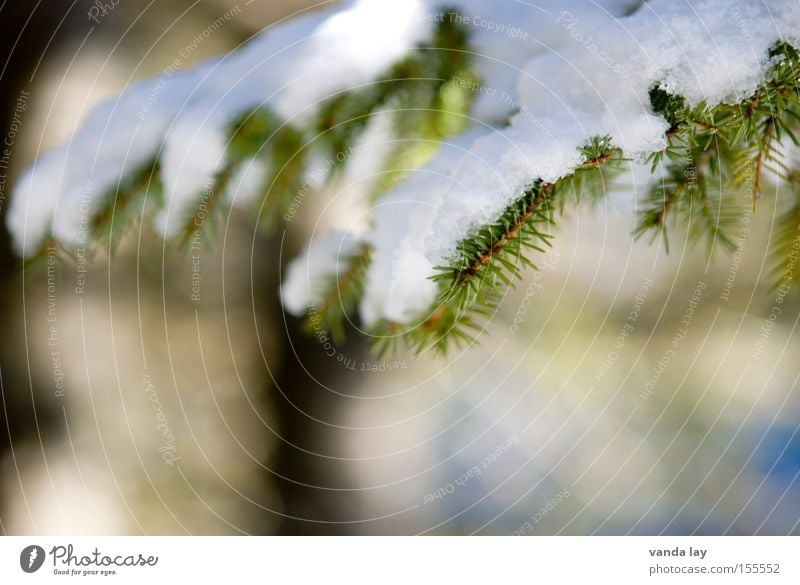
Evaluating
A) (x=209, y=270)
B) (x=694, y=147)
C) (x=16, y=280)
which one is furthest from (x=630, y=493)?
(x=16, y=280)

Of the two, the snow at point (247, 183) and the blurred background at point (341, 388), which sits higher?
the snow at point (247, 183)

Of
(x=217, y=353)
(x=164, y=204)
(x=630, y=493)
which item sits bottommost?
(x=630, y=493)

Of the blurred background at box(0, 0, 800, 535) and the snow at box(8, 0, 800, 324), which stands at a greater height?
the snow at box(8, 0, 800, 324)

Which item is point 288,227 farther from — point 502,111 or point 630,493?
point 630,493

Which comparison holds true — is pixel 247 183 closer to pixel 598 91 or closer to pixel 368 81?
pixel 368 81

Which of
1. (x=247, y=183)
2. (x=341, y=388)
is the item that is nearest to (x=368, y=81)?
(x=247, y=183)

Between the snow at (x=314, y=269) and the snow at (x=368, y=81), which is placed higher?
the snow at (x=368, y=81)
